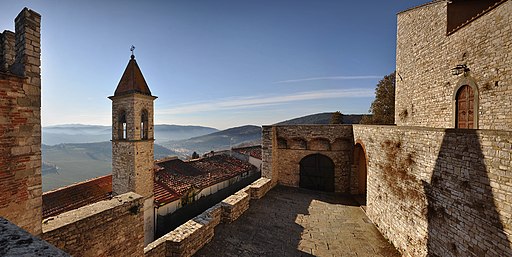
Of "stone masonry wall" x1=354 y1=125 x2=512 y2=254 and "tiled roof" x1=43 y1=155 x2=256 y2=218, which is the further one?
"tiled roof" x1=43 y1=155 x2=256 y2=218

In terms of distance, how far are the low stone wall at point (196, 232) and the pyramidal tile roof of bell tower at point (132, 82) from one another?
412 inches

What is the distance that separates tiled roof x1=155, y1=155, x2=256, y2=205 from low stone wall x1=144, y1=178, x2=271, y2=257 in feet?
20.3

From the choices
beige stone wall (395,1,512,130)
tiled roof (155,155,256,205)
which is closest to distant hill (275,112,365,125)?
tiled roof (155,155,256,205)

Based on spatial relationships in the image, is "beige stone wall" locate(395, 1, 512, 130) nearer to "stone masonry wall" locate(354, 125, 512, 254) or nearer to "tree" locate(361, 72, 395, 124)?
"stone masonry wall" locate(354, 125, 512, 254)

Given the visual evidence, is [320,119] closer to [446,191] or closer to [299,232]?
[299,232]

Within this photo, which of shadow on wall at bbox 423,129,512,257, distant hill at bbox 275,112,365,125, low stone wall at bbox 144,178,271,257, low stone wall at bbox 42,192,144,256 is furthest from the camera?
distant hill at bbox 275,112,365,125

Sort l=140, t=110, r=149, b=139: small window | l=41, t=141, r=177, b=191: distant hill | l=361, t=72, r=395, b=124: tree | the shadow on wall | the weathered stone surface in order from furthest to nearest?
l=41, t=141, r=177, b=191: distant hill → l=361, t=72, r=395, b=124: tree → l=140, t=110, r=149, b=139: small window → the shadow on wall → the weathered stone surface

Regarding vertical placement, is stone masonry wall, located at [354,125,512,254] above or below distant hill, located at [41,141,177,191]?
above

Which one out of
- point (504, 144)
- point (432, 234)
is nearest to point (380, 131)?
point (432, 234)

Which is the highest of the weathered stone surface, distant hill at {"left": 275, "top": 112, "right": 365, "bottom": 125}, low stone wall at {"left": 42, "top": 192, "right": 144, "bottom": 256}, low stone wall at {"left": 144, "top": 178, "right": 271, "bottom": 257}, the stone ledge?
distant hill at {"left": 275, "top": 112, "right": 365, "bottom": 125}

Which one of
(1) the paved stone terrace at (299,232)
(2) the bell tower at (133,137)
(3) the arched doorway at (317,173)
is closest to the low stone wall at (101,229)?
(1) the paved stone terrace at (299,232)

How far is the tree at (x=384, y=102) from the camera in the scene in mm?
19516

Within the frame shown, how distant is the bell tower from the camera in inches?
527

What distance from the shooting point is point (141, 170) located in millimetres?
13633
